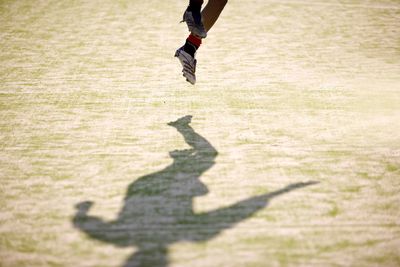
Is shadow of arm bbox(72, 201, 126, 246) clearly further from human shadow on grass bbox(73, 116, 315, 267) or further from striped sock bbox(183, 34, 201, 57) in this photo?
striped sock bbox(183, 34, 201, 57)

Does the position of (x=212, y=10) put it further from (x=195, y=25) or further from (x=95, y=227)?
(x=95, y=227)

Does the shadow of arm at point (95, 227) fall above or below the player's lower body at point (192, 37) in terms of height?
below

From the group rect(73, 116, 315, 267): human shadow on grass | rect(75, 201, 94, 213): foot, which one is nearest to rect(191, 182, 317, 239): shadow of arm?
rect(73, 116, 315, 267): human shadow on grass

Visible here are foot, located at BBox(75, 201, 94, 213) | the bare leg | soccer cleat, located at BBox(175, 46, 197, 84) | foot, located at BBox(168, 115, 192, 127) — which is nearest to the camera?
foot, located at BBox(75, 201, 94, 213)

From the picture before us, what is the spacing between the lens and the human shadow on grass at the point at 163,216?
139 cm

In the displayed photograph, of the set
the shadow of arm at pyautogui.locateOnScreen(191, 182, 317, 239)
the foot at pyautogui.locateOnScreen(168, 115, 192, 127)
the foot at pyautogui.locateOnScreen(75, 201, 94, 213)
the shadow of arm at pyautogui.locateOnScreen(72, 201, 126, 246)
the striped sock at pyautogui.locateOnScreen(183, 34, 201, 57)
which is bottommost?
the foot at pyautogui.locateOnScreen(168, 115, 192, 127)

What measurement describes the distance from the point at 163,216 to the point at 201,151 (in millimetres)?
542

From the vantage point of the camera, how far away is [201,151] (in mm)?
1993

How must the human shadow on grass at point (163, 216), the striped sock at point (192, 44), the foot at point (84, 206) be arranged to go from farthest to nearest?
the striped sock at point (192, 44) < the foot at point (84, 206) < the human shadow on grass at point (163, 216)

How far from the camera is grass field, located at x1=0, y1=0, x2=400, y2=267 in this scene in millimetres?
1398

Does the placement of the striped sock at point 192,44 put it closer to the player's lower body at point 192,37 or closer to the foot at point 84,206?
the player's lower body at point 192,37

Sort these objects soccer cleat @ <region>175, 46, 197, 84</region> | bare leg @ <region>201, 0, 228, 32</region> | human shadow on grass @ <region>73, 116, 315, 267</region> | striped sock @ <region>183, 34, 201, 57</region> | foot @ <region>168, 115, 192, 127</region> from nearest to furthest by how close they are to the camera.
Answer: human shadow on grass @ <region>73, 116, 315, 267</region> → foot @ <region>168, 115, 192, 127</region> → soccer cleat @ <region>175, 46, 197, 84</region> → striped sock @ <region>183, 34, 201, 57</region> → bare leg @ <region>201, 0, 228, 32</region>

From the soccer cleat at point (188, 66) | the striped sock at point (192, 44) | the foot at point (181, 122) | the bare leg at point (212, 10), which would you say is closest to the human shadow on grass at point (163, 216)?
the foot at point (181, 122)

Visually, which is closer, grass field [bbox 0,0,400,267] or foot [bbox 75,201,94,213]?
grass field [bbox 0,0,400,267]
